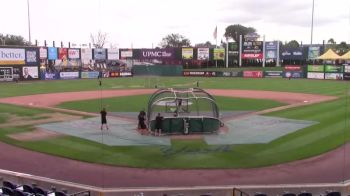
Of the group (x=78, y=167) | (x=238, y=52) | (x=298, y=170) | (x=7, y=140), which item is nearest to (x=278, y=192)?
(x=298, y=170)

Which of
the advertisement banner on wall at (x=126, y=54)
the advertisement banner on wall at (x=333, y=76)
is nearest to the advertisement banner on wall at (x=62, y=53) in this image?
the advertisement banner on wall at (x=126, y=54)

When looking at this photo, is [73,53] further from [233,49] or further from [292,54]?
[292,54]

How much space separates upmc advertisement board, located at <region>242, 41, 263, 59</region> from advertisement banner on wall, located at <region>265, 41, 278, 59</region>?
1.33 metres

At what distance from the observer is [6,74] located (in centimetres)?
6950

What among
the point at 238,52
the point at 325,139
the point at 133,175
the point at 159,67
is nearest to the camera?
the point at 133,175

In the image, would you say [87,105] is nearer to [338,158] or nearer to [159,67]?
[338,158]

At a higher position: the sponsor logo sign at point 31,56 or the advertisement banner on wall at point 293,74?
the sponsor logo sign at point 31,56

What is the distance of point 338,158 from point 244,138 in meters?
5.11

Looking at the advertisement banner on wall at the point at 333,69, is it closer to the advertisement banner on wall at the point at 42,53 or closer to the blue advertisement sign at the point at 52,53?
the blue advertisement sign at the point at 52,53

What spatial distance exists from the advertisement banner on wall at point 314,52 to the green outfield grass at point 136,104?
53.9m

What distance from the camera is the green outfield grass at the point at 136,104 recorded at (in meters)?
34.4

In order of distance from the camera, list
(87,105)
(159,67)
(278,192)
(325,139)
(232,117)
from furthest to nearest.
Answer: (159,67) → (87,105) → (232,117) → (325,139) → (278,192)

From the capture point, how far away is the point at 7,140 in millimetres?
22969

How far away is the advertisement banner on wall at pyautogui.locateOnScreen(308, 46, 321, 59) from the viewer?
89.3 meters
